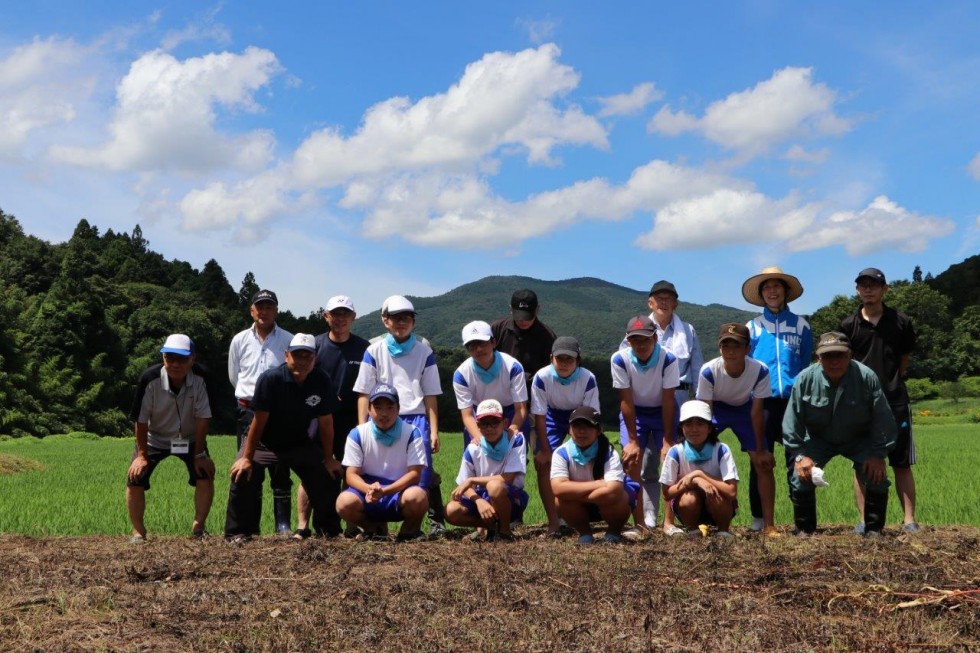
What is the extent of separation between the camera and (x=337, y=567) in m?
5.67

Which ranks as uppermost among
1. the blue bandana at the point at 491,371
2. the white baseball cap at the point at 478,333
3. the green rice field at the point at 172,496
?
the white baseball cap at the point at 478,333

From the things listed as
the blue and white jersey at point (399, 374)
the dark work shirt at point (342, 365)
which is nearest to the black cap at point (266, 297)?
the dark work shirt at point (342, 365)

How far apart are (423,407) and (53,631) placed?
11.8 feet

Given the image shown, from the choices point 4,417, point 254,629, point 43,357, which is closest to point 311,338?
point 254,629

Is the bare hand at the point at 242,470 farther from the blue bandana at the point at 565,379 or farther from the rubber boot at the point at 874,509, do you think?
the rubber boot at the point at 874,509

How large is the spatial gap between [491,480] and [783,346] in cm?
258

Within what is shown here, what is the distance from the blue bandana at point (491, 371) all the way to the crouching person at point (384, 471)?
692 mm

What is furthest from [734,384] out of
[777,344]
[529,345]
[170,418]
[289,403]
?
[170,418]

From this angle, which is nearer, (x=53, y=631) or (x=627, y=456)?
(x=53, y=631)

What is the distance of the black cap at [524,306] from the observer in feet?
24.9

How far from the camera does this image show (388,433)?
6910 millimetres

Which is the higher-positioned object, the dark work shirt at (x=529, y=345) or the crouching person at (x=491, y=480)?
the dark work shirt at (x=529, y=345)

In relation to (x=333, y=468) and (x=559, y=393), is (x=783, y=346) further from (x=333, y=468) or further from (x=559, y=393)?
(x=333, y=468)

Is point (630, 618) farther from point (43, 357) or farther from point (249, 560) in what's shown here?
point (43, 357)
